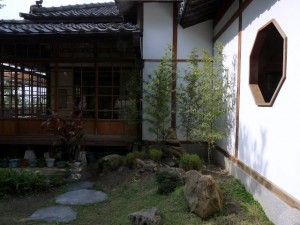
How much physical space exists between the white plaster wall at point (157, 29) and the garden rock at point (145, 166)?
11.6 feet

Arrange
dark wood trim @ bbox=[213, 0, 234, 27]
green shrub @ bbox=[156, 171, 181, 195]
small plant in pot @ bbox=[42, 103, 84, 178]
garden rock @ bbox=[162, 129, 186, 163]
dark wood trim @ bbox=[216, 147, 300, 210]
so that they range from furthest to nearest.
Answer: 1. garden rock @ bbox=[162, 129, 186, 163]
2. dark wood trim @ bbox=[213, 0, 234, 27]
3. small plant in pot @ bbox=[42, 103, 84, 178]
4. green shrub @ bbox=[156, 171, 181, 195]
5. dark wood trim @ bbox=[216, 147, 300, 210]

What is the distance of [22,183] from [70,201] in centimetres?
125

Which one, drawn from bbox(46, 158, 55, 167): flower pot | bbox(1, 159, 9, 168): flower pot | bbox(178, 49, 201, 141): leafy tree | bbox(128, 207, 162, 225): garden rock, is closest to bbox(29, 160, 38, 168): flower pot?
bbox(46, 158, 55, 167): flower pot

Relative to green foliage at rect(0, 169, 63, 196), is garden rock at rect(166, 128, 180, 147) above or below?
above

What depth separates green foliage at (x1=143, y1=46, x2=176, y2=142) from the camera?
26.4 feet

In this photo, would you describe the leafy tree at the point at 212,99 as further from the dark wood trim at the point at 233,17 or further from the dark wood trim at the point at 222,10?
the dark wood trim at the point at 222,10

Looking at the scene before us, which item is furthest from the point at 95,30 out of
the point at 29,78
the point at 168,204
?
the point at 168,204

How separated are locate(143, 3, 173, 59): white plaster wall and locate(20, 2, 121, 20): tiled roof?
7.17ft

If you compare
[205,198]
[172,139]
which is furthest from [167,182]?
[172,139]

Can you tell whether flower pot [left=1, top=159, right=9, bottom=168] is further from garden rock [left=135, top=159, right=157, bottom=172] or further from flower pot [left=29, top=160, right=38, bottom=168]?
garden rock [left=135, top=159, right=157, bottom=172]

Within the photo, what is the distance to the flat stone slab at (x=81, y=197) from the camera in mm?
5789

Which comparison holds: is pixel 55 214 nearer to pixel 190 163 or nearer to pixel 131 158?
pixel 131 158

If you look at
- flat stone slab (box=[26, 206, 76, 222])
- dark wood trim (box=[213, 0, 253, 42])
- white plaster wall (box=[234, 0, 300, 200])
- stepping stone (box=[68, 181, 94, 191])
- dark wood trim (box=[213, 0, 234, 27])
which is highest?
dark wood trim (box=[213, 0, 234, 27])

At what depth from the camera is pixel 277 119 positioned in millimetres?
4383
